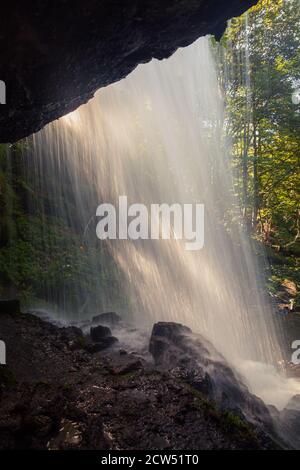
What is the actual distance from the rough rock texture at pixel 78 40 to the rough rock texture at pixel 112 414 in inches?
156

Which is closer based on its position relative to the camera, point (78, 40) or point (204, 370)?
point (78, 40)

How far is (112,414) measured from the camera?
3645 millimetres

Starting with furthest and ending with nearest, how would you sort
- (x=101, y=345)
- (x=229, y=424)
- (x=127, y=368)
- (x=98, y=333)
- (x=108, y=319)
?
(x=108, y=319), (x=98, y=333), (x=101, y=345), (x=127, y=368), (x=229, y=424)

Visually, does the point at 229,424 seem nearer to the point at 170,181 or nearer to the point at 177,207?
the point at 177,207

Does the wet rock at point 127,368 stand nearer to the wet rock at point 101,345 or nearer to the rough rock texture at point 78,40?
the wet rock at point 101,345

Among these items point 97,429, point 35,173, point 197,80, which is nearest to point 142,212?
point 35,173

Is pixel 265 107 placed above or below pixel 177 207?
above

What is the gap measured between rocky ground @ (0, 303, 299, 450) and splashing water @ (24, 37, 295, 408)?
6.20m

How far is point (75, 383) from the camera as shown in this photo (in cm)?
473

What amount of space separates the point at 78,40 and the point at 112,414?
15.3 ft

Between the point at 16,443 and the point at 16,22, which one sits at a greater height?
the point at 16,22

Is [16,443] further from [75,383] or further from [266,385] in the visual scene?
[266,385]

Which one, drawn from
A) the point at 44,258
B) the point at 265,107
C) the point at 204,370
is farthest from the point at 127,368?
the point at 265,107

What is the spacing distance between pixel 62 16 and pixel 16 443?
15.3 feet
